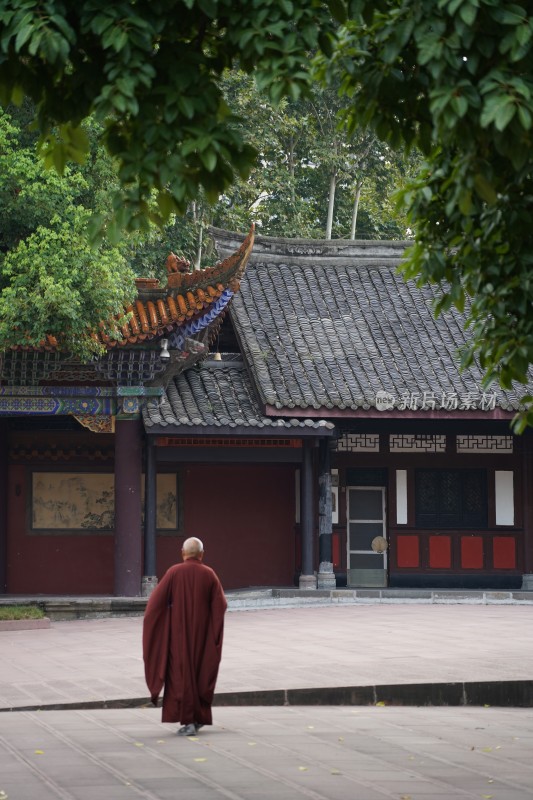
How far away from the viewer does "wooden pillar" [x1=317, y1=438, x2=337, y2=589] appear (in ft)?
73.4

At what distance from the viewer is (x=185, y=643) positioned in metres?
10.2

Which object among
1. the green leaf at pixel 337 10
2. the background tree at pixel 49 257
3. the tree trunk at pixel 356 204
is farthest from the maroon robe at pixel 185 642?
the tree trunk at pixel 356 204

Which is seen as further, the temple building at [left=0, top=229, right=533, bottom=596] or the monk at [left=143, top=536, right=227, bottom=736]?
the temple building at [left=0, top=229, right=533, bottom=596]

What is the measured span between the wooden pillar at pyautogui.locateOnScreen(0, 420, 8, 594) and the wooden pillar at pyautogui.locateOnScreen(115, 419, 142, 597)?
208 cm

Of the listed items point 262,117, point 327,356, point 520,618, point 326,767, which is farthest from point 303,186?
point 326,767

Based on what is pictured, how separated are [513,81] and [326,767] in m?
4.66

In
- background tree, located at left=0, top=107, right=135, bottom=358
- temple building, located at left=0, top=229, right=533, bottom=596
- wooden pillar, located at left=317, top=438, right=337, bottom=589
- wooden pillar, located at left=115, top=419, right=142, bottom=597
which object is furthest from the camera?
wooden pillar, located at left=317, top=438, right=337, bottom=589

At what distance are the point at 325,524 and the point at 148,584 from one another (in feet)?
10.1

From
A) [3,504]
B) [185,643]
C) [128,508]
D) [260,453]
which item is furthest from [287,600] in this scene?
[185,643]

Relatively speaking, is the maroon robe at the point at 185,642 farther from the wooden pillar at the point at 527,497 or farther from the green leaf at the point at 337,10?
the wooden pillar at the point at 527,497

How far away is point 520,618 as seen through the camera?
19562 mm

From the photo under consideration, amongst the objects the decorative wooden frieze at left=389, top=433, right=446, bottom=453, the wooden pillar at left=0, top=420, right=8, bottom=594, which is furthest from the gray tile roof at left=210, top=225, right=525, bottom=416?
the wooden pillar at left=0, top=420, right=8, bottom=594

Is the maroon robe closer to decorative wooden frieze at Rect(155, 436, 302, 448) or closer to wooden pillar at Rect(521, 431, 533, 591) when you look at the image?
decorative wooden frieze at Rect(155, 436, 302, 448)

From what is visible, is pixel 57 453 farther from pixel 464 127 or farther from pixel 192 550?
pixel 464 127
